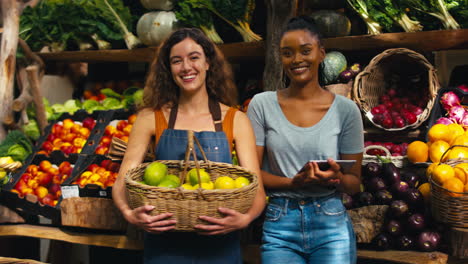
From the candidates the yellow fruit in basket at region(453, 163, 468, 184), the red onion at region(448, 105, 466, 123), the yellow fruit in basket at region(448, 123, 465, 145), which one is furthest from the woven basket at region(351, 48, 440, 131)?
the yellow fruit in basket at region(453, 163, 468, 184)

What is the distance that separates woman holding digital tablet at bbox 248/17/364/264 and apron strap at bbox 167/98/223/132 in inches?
6.1

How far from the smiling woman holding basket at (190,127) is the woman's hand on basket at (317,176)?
0.18m

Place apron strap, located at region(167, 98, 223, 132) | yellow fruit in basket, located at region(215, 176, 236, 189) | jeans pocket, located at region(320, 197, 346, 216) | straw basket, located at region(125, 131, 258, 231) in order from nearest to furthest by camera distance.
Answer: straw basket, located at region(125, 131, 258, 231) → yellow fruit in basket, located at region(215, 176, 236, 189) → jeans pocket, located at region(320, 197, 346, 216) → apron strap, located at region(167, 98, 223, 132)

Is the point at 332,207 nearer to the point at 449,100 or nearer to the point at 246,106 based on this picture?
the point at 449,100

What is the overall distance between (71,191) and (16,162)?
40.6 inches

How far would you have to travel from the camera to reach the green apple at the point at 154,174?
73.2 inches

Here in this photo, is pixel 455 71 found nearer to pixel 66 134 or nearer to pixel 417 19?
pixel 417 19

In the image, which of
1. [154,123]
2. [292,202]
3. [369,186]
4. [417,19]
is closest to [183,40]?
[154,123]

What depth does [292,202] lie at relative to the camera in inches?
82.3

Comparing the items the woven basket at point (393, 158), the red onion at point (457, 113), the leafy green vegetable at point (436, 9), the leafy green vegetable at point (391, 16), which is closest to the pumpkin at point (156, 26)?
the leafy green vegetable at point (391, 16)

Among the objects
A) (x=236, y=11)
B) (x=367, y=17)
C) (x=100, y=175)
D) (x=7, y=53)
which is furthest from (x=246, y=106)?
(x=7, y=53)

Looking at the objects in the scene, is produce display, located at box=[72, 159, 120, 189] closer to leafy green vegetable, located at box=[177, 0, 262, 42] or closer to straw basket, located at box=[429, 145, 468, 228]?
leafy green vegetable, located at box=[177, 0, 262, 42]

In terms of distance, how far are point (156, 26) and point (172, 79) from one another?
7.13ft

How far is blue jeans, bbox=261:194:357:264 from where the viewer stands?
79.0 inches
